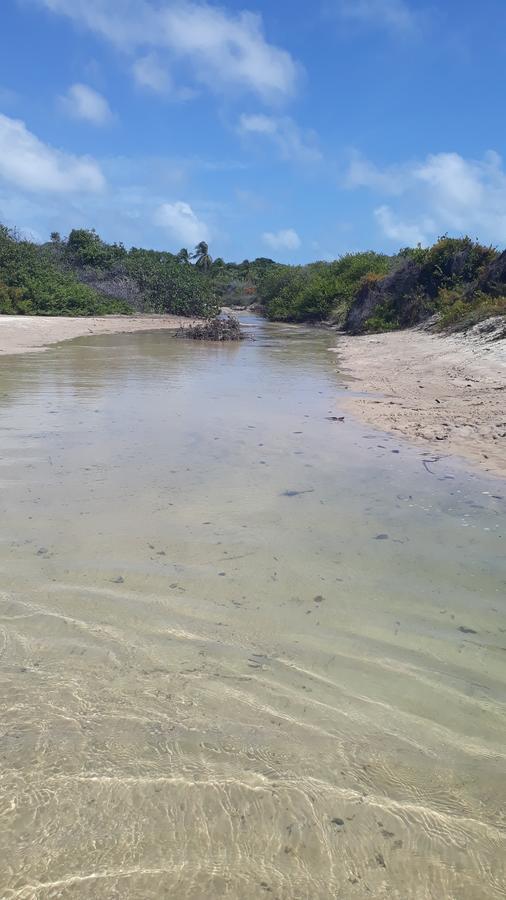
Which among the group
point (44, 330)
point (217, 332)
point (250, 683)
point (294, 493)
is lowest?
point (250, 683)

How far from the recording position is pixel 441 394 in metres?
11.3

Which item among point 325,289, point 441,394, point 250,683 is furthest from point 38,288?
point 250,683

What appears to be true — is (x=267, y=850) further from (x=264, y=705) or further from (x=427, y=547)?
(x=427, y=547)

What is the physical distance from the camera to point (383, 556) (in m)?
4.03

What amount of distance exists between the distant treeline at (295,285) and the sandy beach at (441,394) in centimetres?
436

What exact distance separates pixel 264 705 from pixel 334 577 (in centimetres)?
129

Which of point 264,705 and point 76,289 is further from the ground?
point 76,289

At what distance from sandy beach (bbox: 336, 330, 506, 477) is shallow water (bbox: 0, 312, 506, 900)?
71.9 inches

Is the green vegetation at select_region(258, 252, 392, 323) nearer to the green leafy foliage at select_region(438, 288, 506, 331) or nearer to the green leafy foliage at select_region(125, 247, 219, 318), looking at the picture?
the green leafy foliage at select_region(125, 247, 219, 318)

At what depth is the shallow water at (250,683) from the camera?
6.10ft

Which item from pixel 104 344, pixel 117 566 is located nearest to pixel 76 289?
pixel 104 344

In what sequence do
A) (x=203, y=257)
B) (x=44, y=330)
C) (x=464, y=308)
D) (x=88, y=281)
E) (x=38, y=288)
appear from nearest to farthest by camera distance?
(x=464, y=308) < (x=44, y=330) < (x=38, y=288) < (x=88, y=281) < (x=203, y=257)

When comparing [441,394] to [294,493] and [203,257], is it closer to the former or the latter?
[294,493]

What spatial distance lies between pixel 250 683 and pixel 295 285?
48.1 metres
